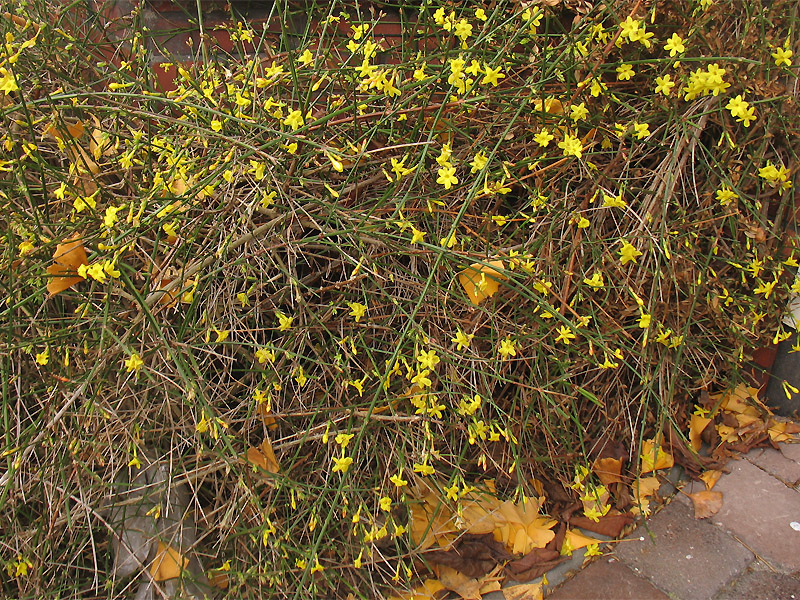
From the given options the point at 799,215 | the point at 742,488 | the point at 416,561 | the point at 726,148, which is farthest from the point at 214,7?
the point at 742,488

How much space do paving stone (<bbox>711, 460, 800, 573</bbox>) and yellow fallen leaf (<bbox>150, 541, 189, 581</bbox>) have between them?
1.48m

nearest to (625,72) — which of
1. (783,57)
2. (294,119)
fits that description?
(783,57)

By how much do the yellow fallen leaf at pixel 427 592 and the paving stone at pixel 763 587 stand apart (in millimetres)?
695

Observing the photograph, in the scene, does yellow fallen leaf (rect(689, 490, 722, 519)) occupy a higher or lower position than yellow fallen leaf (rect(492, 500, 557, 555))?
higher

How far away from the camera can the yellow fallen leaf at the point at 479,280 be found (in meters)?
1.82

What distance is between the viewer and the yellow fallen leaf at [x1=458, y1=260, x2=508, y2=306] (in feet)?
5.97

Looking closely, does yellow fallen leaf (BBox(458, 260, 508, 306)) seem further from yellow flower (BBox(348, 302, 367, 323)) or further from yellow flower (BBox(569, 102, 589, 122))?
yellow flower (BBox(569, 102, 589, 122))

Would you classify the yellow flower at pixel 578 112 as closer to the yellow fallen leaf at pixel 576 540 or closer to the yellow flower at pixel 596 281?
the yellow flower at pixel 596 281

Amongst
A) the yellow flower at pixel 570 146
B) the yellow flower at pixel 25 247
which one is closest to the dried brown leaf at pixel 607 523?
the yellow flower at pixel 570 146

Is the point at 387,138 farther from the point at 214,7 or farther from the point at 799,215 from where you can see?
the point at 799,215

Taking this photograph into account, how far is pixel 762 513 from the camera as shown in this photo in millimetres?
1924

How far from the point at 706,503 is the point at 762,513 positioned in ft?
0.49

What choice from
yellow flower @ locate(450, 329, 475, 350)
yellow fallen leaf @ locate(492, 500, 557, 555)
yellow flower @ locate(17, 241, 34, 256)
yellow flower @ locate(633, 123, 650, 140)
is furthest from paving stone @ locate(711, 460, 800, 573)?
yellow flower @ locate(17, 241, 34, 256)

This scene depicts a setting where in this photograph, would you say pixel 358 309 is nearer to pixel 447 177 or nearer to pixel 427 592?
pixel 447 177
